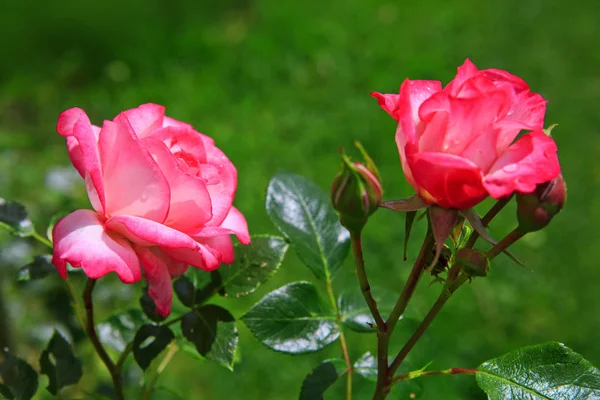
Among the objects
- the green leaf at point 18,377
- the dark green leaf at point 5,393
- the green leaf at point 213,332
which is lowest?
the green leaf at point 18,377

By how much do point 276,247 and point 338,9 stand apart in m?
2.73

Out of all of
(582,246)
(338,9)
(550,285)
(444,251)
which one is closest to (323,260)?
(444,251)

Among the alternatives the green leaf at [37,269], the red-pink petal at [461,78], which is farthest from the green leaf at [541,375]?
the green leaf at [37,269]

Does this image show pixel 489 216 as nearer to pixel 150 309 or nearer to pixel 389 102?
pixel 389 102

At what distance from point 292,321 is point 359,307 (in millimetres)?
106

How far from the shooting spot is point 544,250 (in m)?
2.15

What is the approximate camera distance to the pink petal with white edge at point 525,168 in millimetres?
468

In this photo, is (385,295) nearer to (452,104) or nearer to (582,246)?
(452,104)

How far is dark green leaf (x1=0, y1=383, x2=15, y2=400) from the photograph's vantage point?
0.63m

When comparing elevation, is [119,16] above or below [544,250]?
above

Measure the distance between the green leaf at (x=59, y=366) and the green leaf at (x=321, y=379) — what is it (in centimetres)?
25

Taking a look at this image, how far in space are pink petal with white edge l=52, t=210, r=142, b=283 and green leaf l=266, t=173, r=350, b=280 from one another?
0.23 m

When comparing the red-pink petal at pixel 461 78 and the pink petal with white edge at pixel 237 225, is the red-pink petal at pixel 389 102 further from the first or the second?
the pink petal with white edge at pixel 237 225

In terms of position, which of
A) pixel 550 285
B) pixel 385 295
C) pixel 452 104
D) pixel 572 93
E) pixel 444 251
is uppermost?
pixel 452 104
